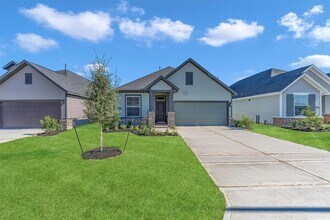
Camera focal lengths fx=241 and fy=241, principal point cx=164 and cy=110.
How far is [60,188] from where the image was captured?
5285mm

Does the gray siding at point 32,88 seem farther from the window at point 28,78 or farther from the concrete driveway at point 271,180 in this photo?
the concrete driveway at point 271,180

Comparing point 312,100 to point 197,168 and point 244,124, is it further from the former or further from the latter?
point 197,168

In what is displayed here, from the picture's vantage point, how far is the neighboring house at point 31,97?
19.9 m

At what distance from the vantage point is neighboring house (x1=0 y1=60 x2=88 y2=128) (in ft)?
65.2

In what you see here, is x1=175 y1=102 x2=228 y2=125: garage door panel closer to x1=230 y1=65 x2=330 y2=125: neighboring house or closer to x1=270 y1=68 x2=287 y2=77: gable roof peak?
x1=230 y1=65 x2=330 y2=125: neighboring house

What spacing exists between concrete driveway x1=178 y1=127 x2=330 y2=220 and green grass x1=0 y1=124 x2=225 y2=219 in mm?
436

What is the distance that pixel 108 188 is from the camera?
208 inches

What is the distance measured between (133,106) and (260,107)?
1301 cm

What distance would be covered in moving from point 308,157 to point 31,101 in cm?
2076

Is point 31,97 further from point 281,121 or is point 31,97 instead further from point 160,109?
point 281,121

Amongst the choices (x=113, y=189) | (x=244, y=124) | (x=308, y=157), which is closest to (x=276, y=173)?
(x=308, y=157)

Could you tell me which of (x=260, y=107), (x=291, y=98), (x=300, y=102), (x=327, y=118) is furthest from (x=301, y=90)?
(x=327, y=118)

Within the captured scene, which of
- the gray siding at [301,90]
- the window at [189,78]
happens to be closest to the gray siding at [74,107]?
the window at [189,78]

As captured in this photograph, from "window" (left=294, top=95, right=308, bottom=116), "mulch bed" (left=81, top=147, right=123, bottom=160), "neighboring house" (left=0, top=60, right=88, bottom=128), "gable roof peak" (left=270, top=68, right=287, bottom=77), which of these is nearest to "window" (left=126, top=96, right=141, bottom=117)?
"neighboring house" (left=0, top=60, right=88, bottom=128)
